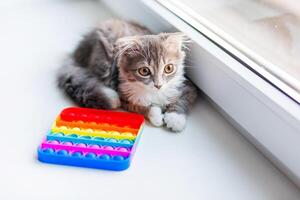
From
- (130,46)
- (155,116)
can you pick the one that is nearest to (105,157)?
(155,116)

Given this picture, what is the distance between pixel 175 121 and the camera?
3.17ft

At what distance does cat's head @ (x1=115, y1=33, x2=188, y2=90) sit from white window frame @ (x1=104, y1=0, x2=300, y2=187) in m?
0.05

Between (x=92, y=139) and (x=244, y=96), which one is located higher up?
(x=244, y=96)

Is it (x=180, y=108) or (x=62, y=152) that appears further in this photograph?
(x=180, y=108)

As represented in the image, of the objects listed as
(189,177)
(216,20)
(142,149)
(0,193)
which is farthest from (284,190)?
(0,193)

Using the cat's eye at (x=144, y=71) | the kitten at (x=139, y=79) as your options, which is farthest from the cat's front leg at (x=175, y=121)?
the cat's eye at (x=144, y=71)

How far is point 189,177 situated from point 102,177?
0.57ft

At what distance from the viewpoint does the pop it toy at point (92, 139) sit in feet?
2.80

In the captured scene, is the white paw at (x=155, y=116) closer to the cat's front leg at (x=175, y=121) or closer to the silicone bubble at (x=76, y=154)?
the cat's front leg at (x=175, y=121)

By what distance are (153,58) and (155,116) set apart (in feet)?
0.44

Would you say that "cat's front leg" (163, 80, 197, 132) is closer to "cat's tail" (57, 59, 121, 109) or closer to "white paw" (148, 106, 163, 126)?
"white paw" (148, 106, 163, 126)

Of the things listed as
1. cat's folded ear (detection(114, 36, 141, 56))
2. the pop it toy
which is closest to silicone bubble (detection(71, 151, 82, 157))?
the pop it toy

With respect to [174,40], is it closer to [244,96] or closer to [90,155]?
[244,96]

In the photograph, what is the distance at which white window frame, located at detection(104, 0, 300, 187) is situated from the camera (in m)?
0.77
